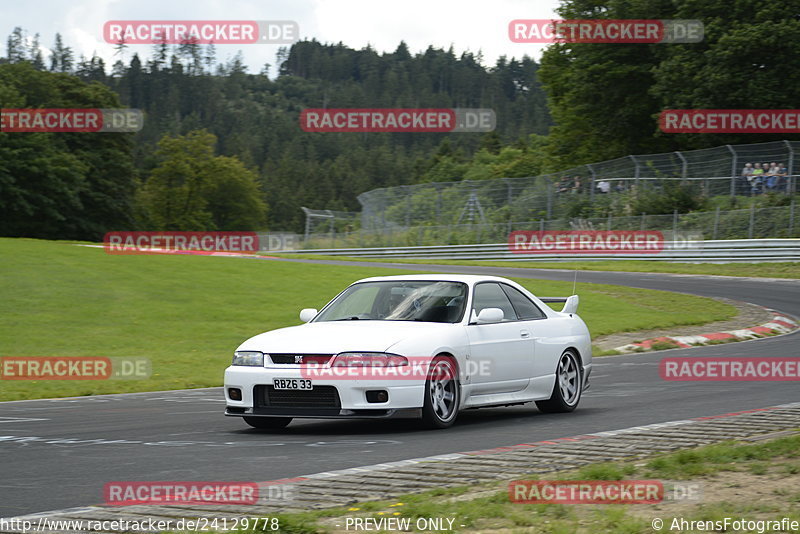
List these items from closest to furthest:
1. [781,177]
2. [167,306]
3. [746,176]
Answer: [167,306] → [781,177] → [746,176]

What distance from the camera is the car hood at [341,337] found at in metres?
9.27

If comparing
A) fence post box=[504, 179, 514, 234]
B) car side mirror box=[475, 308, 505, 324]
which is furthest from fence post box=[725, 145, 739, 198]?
car side mirror box=[475, 308, 505, 324]

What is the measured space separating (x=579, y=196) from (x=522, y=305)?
3833 centimetres

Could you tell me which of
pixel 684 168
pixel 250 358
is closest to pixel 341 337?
pixel 250 358

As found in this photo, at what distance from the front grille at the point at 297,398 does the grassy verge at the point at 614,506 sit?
2753 millimetres

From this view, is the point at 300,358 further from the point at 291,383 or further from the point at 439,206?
the point at 439,206

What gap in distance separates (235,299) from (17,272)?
17.7 ft

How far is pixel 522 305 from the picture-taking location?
11.2 m

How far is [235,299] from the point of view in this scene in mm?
25688

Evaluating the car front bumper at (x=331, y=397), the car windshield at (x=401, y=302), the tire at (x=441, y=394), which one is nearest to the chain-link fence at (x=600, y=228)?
the car windshield at (x=401, y=302)

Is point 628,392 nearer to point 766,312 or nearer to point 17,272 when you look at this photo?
point 766,312

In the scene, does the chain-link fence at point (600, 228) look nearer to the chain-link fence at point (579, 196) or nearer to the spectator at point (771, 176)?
the chain-link fence at point (579, 196)

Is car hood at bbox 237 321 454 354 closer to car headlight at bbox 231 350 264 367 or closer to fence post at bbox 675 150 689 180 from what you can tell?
car headlight at bbox 231 350 264 367

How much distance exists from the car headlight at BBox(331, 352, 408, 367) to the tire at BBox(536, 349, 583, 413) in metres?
2.46
